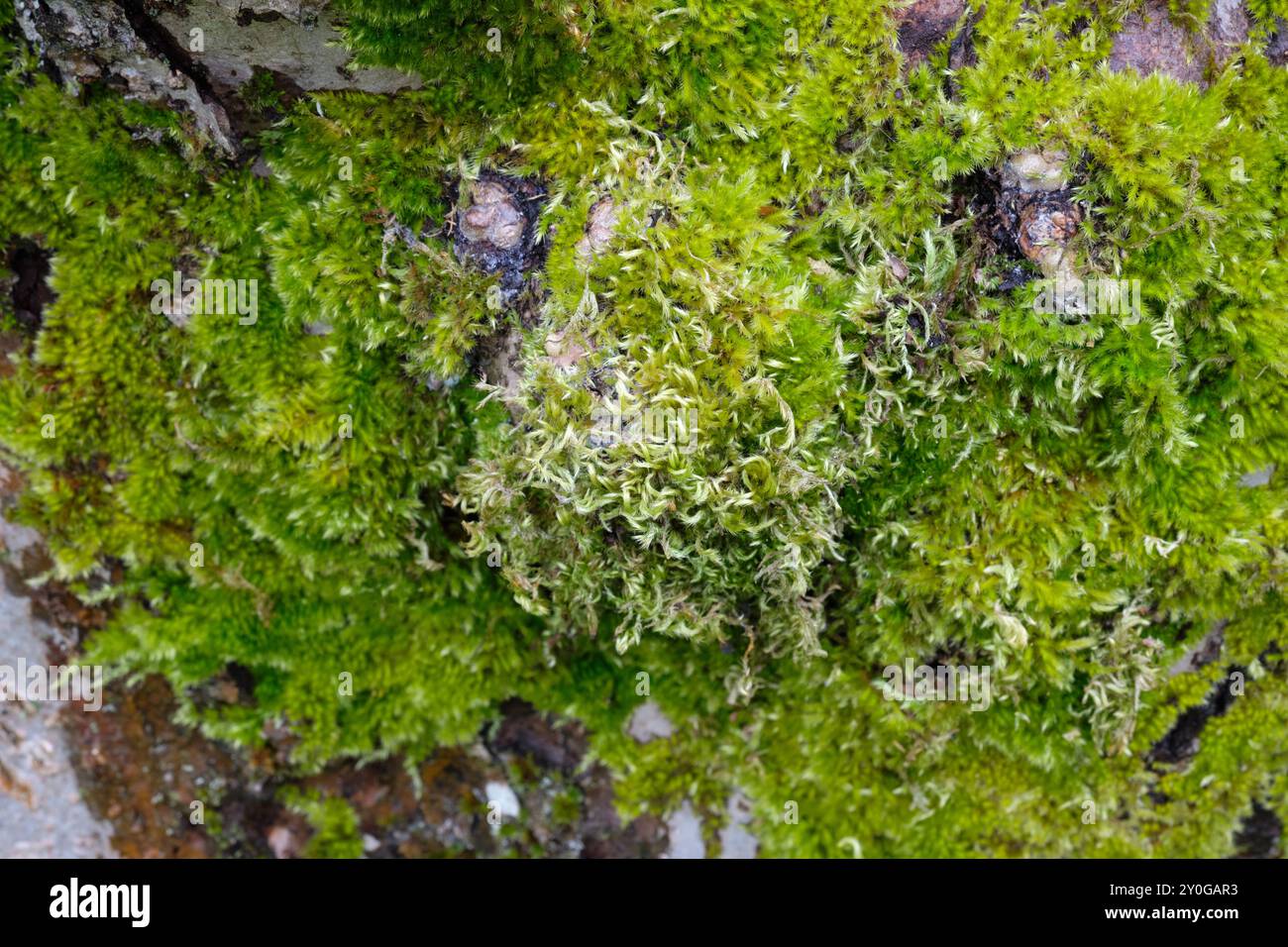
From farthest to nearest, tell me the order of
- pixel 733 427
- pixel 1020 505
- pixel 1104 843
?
1. pixel 1104 843
2. pixel 1020 505
3. pixel 733 427

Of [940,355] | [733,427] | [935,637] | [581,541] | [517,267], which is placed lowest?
[935,637]

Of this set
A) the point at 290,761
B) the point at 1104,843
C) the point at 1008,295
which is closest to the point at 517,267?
the point at 1008,295

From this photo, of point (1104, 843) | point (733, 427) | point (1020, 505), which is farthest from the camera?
point (1104, 843)

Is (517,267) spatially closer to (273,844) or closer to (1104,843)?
(273,844)

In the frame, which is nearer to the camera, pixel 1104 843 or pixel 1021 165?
pixel 1021 165

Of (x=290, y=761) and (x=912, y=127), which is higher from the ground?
(x=912, y=127)

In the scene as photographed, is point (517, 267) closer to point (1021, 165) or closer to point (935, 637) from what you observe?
point (1021, 165)

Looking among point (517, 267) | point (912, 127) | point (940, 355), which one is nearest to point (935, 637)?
point (940, 355)
